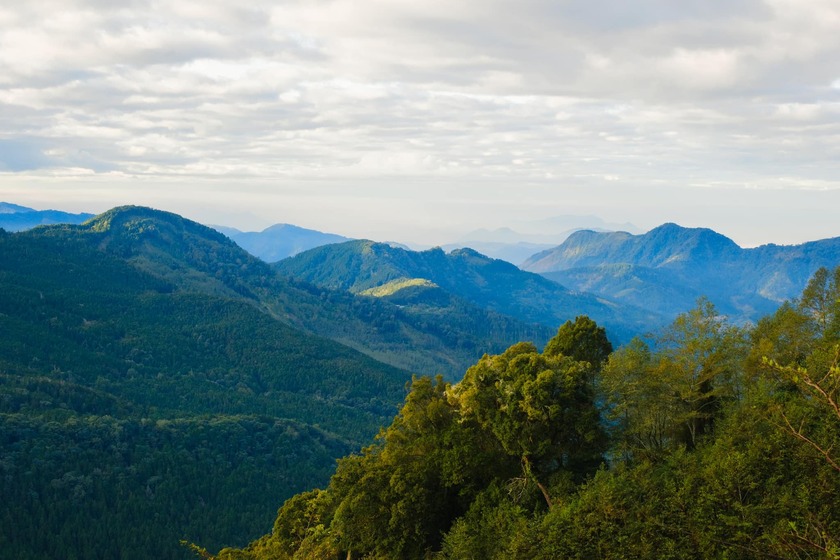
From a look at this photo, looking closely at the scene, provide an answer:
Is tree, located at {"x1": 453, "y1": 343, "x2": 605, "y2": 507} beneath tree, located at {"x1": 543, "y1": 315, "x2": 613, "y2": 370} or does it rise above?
beneath

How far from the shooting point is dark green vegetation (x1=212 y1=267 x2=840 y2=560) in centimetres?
4197

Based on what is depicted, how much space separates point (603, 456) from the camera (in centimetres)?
6209

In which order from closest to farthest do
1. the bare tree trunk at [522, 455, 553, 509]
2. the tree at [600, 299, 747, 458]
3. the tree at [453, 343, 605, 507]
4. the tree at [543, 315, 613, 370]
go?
the bare tree trunk at [522, 455, 553, 509] → the tree at [453, 343, 605, 507] → the tree at [600, 299, 747, 458] → the tree at [543, 315, 613, 370]

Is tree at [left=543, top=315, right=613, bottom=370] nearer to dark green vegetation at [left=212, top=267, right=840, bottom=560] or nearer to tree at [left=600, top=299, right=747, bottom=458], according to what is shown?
dark green vegetation at [left=212, top=267, right=840, bottom=560]

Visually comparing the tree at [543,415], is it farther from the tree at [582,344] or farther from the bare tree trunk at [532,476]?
the tree at [582,344]

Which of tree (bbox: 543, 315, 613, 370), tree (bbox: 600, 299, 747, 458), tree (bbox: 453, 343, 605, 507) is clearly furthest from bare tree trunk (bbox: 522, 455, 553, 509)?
tree (bbox: 543, 315, 613, 370)

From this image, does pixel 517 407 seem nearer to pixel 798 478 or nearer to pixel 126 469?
pixel 798 478

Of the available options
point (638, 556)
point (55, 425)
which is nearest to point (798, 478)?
point (638, 556)

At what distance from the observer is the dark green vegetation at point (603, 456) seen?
4197 cm

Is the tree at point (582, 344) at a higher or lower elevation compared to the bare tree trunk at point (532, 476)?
higher

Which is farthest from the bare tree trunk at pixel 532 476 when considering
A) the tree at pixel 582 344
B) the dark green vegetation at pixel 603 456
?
the tree at pixel 582 344

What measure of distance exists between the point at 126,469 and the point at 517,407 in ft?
543

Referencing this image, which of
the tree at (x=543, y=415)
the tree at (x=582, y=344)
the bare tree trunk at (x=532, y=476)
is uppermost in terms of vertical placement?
the tree at (x=582, y=344)

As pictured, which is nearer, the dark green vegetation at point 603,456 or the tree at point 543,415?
the dark green vegetation at point 603,456
